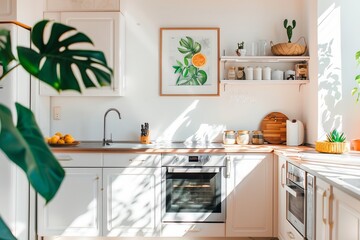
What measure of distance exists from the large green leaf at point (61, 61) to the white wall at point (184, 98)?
2.78m

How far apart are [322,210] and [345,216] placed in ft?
1.03

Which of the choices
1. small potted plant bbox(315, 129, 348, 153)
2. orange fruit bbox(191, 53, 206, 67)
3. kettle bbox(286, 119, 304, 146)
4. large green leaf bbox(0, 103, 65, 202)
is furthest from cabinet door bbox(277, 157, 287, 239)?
large green leaf bbox(0, 103, 65, 202)

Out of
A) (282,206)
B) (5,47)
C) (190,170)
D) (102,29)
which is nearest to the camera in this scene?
(5,47)

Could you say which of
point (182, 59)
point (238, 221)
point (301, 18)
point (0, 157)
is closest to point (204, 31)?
point (182, 59)

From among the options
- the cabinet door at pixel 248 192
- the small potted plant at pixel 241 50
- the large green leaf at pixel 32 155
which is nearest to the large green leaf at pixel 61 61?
the large green leaf at pixel 32 155

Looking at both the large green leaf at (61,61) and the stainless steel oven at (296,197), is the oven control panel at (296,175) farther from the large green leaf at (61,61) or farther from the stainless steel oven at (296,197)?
the large green leaf at (61,61)

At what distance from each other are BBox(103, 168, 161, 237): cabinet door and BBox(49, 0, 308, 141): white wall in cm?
65

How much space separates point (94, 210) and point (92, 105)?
1.14m

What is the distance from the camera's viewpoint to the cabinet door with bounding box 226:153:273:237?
3.12 m

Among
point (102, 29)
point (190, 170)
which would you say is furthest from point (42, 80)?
point (102, 29)

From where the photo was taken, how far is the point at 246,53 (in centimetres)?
361

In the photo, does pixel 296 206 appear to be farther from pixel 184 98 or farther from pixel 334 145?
pixel 184 98

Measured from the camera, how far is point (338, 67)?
317 cm

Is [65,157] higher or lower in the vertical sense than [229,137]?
lower
